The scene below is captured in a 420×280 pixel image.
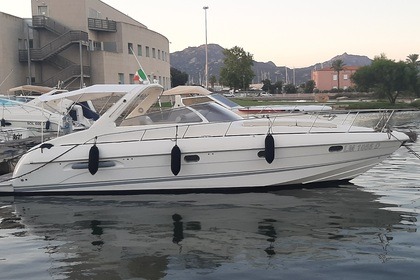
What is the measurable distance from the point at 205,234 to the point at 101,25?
45.0 meters

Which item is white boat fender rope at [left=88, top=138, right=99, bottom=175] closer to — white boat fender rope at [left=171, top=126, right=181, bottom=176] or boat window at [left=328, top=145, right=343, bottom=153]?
white boat fender rope at [left=171, top=126, right=181, bottom=176]

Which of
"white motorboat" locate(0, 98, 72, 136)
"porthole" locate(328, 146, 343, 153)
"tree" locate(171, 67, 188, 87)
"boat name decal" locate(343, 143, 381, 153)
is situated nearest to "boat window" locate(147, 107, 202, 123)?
"porthole" locate(328, 146, 343, 153)

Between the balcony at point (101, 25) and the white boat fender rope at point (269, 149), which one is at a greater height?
the balcony at point (101, 25)

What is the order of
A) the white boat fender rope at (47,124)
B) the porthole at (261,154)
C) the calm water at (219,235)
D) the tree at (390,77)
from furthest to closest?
the tree at (390,77) → the white boat fender rope at (47,124) → the porthole at (261,154) → the calm water at (219,235)

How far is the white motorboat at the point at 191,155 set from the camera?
10.4 meters

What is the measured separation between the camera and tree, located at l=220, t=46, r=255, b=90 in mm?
71562

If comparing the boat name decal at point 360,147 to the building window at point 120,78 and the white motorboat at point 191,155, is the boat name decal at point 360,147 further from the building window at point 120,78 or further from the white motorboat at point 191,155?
the building window at point 120,78

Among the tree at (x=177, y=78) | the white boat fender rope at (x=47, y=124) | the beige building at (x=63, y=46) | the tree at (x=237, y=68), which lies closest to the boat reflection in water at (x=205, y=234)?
the white boat fender rope at (x=47, y=124)

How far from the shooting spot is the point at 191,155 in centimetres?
1041

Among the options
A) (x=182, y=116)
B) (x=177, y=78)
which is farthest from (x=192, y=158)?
(x=177, y=78)

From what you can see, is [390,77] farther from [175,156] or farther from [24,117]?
[175,156]

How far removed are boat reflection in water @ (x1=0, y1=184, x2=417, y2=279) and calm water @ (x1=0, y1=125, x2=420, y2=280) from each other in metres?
0.02

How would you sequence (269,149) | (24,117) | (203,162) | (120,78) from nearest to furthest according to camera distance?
(269,149), (203,162), (24,117), (120,78)

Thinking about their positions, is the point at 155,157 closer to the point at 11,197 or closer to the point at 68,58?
the point at 11,197
